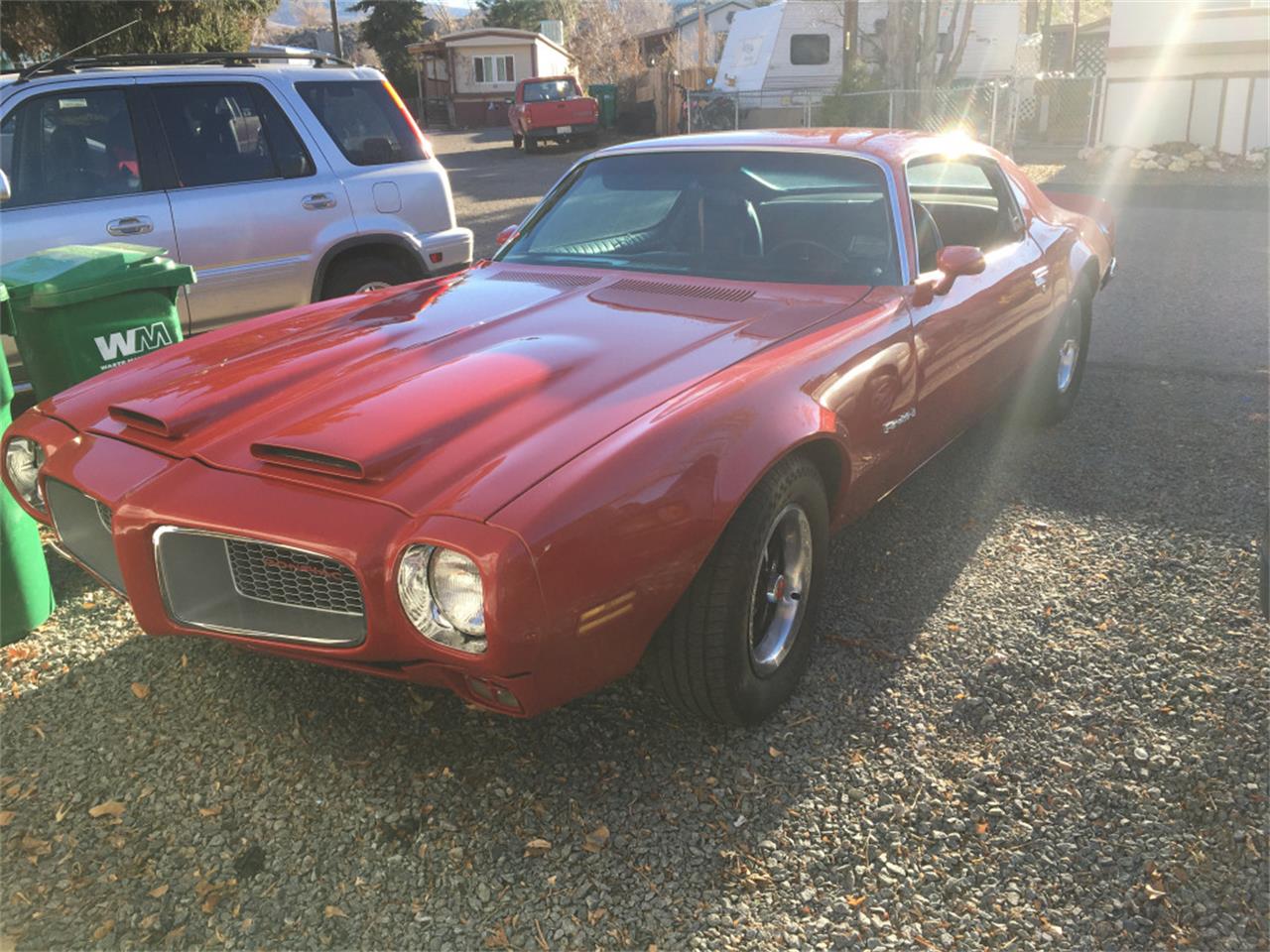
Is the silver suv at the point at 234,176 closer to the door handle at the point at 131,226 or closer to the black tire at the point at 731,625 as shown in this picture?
the door handle at the point at 131,226

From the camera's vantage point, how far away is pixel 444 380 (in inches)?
109

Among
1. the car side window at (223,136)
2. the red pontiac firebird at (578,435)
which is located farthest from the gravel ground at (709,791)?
the car side window at (223,136)

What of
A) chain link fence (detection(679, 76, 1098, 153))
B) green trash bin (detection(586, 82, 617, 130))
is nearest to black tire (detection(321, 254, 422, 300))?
chain link fence (detection(679, 76, 1098, 153))

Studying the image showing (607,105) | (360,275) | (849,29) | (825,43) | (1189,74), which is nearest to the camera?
(360,275)

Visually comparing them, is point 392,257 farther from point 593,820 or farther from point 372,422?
point 593,820

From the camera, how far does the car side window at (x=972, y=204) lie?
443 cm

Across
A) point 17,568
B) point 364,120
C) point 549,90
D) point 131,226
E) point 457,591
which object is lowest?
point 17,568

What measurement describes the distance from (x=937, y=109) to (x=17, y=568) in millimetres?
17428

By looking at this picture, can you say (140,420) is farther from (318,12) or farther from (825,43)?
(318,12)

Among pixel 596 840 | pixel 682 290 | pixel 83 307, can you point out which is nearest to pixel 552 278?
pixel 682 290

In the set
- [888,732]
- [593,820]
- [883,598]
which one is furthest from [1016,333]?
[593,820]

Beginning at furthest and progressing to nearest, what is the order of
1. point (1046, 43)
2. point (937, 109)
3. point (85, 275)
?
point (1046, 43)
point (937, 109)
point (85, 275)

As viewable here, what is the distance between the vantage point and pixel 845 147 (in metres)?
3.84

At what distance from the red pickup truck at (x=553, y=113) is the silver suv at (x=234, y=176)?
20.1m
